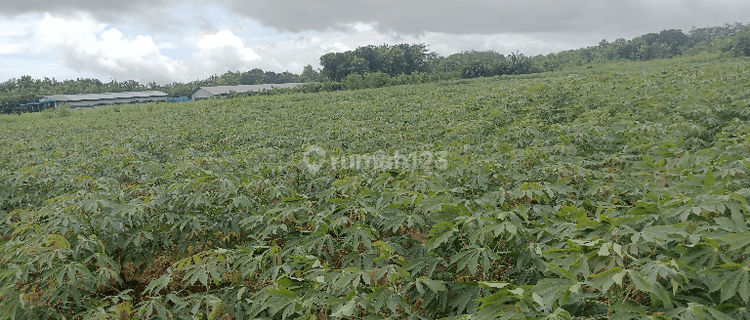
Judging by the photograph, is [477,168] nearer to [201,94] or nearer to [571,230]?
[571,230]

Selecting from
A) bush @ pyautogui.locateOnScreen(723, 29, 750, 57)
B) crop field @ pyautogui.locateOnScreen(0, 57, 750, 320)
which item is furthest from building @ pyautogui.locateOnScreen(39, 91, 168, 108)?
bush @ pyautogui.locateOnScreen(723, 29, 750, 57)

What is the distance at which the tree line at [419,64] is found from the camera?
34406 mm

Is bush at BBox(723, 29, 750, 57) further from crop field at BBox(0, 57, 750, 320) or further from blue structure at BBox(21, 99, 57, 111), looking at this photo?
blue structure at BBox(21, 99, 57, 111)

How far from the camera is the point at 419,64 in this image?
177 feet

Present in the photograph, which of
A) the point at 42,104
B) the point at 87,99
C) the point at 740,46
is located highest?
the point at 740,46

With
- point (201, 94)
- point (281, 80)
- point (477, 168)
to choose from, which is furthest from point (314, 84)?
point (281, 80)

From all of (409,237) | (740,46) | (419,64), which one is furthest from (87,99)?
(740,46)

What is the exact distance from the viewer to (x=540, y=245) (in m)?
1.92

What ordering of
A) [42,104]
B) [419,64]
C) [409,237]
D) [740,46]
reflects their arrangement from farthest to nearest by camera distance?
[419,64] → [42,104] → [740,46] → [409,237]

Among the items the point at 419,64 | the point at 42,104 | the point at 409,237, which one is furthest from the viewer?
the point at 419,64

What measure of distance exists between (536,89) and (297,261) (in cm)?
980

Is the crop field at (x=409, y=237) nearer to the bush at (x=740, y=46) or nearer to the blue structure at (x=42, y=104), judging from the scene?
Result: the bush at (x=740, y=46)

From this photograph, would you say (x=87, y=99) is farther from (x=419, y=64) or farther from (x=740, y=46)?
(x=740, y=46)

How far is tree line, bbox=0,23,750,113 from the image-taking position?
34.4 meters
